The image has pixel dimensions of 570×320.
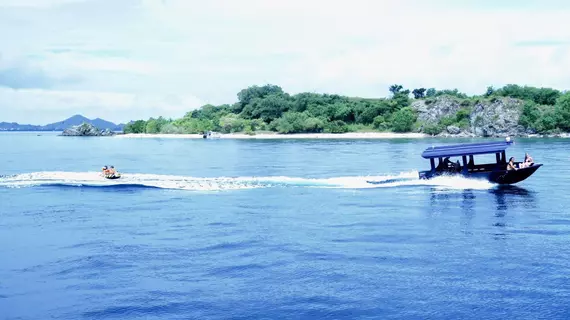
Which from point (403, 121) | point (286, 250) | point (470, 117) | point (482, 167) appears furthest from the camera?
point (403, 121)

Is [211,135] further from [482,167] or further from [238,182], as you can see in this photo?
[482,167]

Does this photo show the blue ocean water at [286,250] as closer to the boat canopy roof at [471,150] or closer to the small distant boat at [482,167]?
the small distant boat at [482,167]

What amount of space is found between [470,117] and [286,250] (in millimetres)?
145733

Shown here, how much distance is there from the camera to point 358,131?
176 m

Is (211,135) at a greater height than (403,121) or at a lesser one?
lesser

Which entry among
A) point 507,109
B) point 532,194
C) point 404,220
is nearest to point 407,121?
point 507,109

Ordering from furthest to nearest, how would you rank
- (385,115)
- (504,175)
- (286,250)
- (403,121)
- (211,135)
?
1. (211,135)
2. (385,115)
3. (403,121)
4. (504,175)
5. (286,250)

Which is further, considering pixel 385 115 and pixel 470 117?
pixel 385 115

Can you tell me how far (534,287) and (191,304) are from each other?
12.6 metres

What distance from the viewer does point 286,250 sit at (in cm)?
2889

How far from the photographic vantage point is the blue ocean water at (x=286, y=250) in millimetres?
21531

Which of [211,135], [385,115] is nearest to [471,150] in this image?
[385,115]

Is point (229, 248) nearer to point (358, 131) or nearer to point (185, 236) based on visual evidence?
point (185, 236)

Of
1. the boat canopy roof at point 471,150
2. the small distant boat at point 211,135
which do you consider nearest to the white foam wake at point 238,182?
the boat canopy roof at point 471,150
